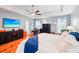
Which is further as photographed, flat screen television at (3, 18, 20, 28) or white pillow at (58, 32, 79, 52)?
flat screen television at (3, 18, 20, 28)

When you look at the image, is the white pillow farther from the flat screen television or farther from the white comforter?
the flat screen television

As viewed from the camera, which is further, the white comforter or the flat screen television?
the flat screen television

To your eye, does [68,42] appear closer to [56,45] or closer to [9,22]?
[56,45]

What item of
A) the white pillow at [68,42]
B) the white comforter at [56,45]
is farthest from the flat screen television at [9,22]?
the white pillow at [68,42]

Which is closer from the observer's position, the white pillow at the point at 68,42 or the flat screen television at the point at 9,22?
the white pillow at the point at 68,42

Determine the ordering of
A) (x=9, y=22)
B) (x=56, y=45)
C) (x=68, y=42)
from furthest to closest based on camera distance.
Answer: (x=9, y=22) < (x=56, y=45) < (x=68, y=42)

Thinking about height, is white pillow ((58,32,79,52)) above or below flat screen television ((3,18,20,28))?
below

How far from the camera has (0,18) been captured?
5.32 meters

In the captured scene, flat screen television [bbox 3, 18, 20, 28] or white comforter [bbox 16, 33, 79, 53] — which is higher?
flat screen television [bbox 3, 18, 20, 28]

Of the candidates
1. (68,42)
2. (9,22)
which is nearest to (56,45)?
(68,42)

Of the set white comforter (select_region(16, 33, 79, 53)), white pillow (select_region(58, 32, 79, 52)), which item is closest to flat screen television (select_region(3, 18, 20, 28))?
white comforter (select_region(16, 33, 79, 53))

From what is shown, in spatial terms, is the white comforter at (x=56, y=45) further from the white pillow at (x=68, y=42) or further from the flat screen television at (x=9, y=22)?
the flat screen television at (x=9, y=22)

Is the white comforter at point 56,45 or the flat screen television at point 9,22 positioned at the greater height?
the flat screen television at point 9,22
